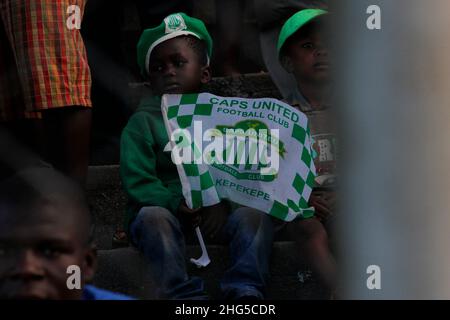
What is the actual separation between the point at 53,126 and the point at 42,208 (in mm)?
533

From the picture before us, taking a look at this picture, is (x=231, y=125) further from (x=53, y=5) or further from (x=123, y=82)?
(x=53, y=5)

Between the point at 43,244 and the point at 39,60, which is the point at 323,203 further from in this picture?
the point at 39,60

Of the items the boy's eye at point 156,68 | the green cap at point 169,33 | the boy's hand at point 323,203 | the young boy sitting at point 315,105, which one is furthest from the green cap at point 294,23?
the boy's hand at point 323,203

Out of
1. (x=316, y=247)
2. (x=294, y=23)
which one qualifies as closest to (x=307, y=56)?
(x=294, y=23)

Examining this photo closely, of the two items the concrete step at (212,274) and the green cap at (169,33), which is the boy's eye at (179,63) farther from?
the concrete step at (212,274)

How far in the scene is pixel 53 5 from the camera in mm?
3068

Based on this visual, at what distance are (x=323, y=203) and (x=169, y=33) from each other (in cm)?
77

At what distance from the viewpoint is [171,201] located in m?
3.05

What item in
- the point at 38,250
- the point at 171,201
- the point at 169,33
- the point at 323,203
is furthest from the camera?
the point at 169,33

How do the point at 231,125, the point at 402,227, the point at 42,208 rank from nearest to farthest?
the point at 402,227
the point at 42,208
the point at 231,125

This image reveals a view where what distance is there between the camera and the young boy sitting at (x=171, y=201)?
298 cm

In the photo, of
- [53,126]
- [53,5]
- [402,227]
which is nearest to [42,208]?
[53,126]

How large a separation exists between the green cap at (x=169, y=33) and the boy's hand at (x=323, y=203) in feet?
1.93

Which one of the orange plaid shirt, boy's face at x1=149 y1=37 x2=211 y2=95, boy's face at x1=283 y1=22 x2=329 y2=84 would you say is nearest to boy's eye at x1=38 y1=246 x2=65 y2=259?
the orange plaid shirt
